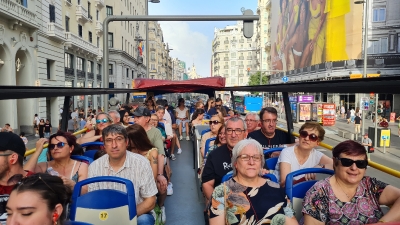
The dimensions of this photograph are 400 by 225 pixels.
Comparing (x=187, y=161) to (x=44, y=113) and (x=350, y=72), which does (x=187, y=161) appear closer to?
(x=44, y=113)

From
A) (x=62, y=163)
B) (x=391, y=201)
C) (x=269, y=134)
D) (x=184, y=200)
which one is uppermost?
(x=269, y=134)

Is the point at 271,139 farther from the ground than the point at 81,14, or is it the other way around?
the point at 81,14

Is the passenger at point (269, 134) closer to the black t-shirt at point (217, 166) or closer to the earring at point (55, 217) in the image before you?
the black t-shirt at point (217, 166)

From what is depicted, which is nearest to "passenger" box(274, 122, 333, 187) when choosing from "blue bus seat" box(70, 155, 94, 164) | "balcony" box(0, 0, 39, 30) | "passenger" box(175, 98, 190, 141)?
"blue bus seat" box(70, 155, 94, 164)

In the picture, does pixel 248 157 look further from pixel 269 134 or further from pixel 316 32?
pixel 316 32

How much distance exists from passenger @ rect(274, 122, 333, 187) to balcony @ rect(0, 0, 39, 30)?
727 inches

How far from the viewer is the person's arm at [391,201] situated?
2645 millimetres

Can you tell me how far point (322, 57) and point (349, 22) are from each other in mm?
6075

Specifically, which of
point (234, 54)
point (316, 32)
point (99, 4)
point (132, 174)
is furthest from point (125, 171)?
point (234, 54)

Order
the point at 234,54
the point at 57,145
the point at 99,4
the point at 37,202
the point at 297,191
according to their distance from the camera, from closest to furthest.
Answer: the point at 37,202
the point at 297,191
the point at 57,145
the point at 99,4
the point at 234,54

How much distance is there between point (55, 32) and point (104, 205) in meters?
24.7

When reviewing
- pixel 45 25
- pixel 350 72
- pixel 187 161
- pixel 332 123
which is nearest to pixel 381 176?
pixel 187 161

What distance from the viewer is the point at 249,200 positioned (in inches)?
110

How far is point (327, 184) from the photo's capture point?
9.53 ft
